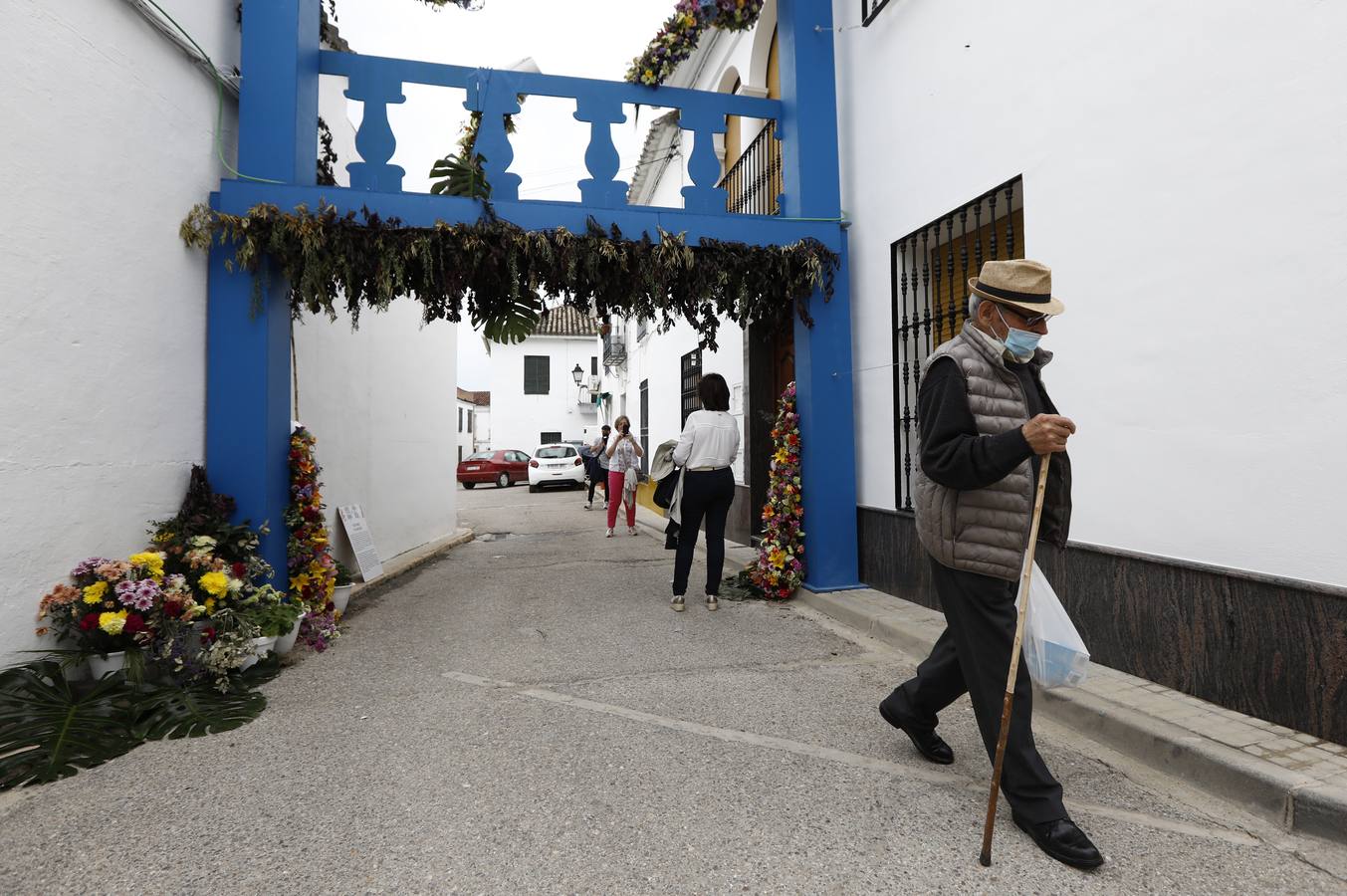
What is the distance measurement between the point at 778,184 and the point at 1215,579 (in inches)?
233

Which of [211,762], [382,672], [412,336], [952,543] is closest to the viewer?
[952,543]

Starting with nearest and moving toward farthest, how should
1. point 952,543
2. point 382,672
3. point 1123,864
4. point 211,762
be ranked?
point 1123,864 → point 952,543 → point 211,762 → point 382,672

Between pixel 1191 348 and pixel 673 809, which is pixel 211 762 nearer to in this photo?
pixel 673 809

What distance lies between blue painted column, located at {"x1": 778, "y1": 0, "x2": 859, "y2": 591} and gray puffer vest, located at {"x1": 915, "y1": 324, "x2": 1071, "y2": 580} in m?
3.33

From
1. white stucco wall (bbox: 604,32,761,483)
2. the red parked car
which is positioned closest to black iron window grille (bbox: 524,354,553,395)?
the red parked car

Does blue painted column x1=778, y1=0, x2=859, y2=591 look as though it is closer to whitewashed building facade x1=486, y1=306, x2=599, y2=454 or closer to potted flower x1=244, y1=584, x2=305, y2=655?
potted flower x1=244, y1=584, x2=305, y2=655

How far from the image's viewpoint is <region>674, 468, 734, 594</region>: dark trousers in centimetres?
546

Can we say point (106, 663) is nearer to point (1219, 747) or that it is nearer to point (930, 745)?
point (930, 745)

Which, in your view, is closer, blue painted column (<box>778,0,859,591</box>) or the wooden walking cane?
the wooden walking cane

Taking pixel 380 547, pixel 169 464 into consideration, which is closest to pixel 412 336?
pixel 380 547

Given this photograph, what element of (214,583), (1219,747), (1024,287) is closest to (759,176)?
(1024,287)

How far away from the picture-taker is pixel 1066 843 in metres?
2.07

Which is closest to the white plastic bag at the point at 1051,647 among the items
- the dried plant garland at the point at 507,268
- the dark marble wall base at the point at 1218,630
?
the dark marble wall base at the point at 1218,630

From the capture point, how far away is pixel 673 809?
2.44 m
